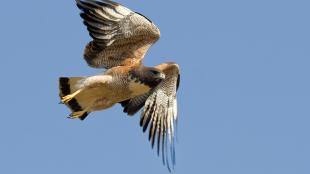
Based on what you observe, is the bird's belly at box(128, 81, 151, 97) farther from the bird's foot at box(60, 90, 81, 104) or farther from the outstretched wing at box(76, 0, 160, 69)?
the bird's foot at box(60, 90, 81, 104)

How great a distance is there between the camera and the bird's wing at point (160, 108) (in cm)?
2153

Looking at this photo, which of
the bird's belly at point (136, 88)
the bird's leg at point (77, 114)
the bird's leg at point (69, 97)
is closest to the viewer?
the bird's leg at point (69, 97)

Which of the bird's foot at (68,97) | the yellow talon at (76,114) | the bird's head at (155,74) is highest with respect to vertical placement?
the bird's head at (155,74)

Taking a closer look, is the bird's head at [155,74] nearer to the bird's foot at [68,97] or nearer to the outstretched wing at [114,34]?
the outstretched wing at [114,34]

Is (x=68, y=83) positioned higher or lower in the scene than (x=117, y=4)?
lower

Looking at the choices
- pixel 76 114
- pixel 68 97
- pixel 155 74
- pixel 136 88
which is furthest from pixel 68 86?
pixel 155 74

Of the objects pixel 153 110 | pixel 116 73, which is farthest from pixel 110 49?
pixel 153 110

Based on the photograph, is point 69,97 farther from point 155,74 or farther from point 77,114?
point 155,74

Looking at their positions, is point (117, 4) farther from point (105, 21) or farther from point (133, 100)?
point (133, 100)

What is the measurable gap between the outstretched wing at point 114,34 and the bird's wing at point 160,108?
3.05 feet

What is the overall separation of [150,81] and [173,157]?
1.46 meters

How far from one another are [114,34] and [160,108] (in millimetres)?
2093

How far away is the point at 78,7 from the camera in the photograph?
19844 millimetres

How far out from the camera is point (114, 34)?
20.4 m
